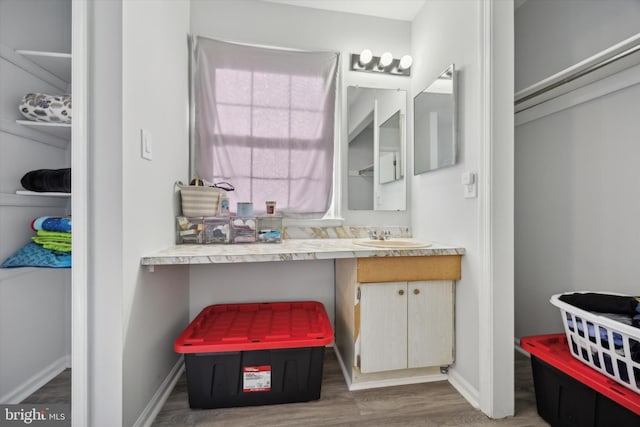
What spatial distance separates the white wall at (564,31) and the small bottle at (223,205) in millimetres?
2183

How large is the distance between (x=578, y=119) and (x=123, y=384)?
104 inches

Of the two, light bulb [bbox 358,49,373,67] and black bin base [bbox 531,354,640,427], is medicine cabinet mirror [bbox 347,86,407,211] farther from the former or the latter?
black bin base [bbox 531,354,640,427]

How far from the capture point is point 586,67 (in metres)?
1.28

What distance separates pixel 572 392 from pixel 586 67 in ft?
4.77

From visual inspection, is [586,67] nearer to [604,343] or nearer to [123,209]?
[604,343]

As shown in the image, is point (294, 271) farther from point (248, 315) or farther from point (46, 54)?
point (46, 54)

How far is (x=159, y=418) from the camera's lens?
1299 millimetres

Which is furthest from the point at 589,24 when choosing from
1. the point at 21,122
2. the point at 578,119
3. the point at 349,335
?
the point at 21,122

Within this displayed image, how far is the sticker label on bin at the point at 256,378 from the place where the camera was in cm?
136

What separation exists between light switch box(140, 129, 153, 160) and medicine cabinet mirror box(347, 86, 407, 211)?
1.31m

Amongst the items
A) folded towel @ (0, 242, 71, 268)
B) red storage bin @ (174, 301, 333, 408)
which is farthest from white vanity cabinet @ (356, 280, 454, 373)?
folded towel @ (0, 242, 71, 268)

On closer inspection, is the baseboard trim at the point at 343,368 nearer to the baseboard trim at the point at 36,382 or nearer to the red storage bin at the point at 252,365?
the red storage bin at the point at 252,365

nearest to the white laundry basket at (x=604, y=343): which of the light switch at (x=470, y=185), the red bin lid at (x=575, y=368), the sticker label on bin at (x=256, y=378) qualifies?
the red bin lid at (x=575, y=368)

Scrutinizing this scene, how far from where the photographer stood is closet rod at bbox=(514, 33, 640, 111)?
1.04 metres
